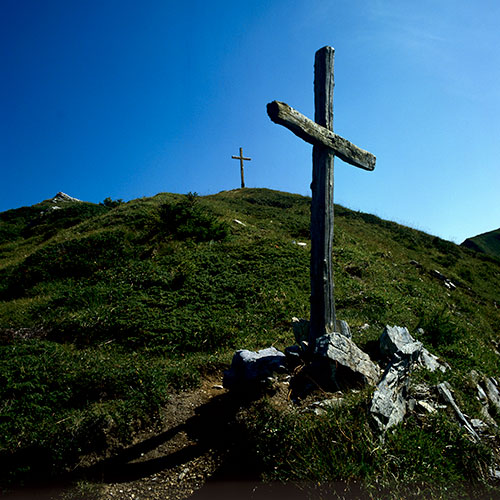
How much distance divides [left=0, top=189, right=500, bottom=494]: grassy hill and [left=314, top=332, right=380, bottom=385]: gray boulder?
72cm

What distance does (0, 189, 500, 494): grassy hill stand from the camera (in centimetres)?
448

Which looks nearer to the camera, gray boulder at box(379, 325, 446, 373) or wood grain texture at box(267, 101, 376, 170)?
wood grain texture at box(267, 101, 376, 170)

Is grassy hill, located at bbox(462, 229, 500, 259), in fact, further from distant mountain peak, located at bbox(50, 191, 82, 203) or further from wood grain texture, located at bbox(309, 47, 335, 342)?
distant mountain peak, located at bbox(50, 191, 82, 203)

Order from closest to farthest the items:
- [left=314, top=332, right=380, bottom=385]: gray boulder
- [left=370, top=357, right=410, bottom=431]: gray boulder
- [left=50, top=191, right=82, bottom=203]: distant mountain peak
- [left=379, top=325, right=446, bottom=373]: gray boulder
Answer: [left=370, top=357, right=410, bottom=431]: gray boulder → [left=314, top=332, right=380, bottom=385]: gray boulder → [left=379, top=325, right=446, bottom=373]: gray boulder → [left=50, top=191, right=82, bottom=203]: distant mountain peak

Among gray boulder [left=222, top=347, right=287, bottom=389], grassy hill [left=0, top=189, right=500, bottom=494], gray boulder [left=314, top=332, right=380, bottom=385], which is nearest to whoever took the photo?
grassy hill [left=0, top=189, right=500, bottom=494]

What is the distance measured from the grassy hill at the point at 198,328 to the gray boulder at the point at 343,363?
72 centimetres

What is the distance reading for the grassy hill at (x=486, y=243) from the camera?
37.5m

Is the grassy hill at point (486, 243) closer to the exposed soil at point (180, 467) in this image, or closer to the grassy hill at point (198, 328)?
the grassy hill at point (198, 328)

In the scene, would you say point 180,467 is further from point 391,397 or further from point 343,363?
point 391,397

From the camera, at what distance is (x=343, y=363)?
583 centimetres

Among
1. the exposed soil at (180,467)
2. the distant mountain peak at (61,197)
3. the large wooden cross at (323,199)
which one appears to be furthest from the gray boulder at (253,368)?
the distant mountain peak at (61,197)

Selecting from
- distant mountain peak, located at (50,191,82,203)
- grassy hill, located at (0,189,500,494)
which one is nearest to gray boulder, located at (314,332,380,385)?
grassy hill, located at (0,189,500,494)

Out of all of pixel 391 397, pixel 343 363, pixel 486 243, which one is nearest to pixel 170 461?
pixel 343 363

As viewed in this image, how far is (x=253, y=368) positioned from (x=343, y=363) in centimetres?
170
